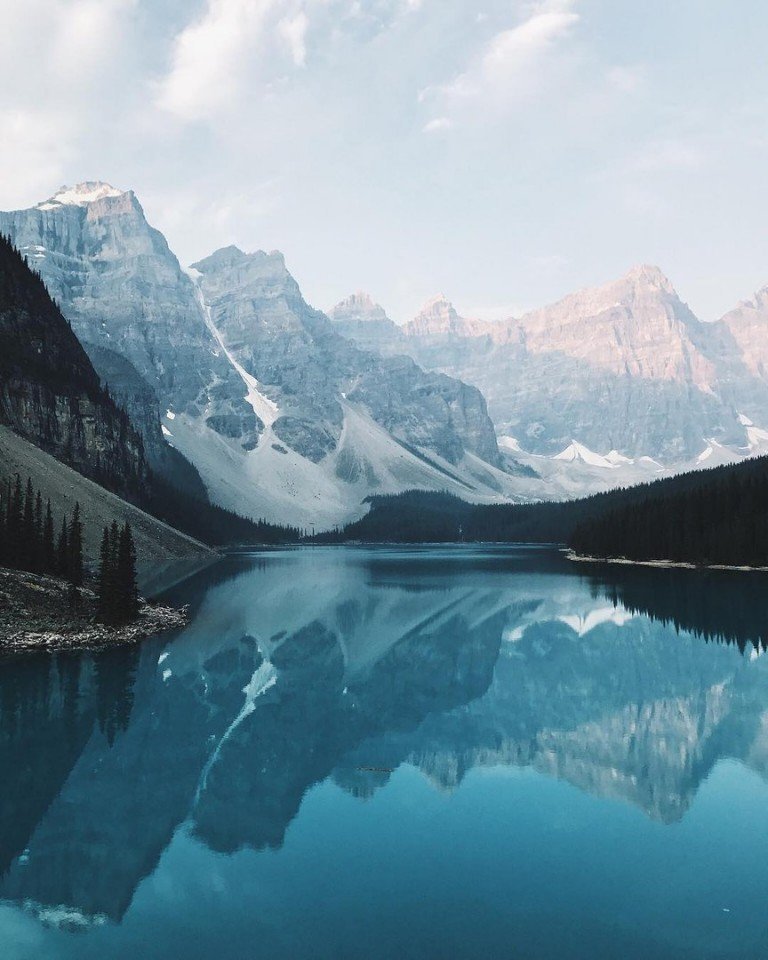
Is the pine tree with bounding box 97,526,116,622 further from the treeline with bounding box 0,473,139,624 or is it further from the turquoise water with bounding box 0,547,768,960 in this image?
the turquoise water with bounding box 0,547,768,960

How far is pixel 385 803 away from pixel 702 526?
378 feet

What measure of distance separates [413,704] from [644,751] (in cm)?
1279

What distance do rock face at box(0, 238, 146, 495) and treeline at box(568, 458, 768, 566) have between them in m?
108

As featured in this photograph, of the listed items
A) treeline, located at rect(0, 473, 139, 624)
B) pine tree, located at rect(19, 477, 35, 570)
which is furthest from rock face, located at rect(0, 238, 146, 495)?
treeline, located at rect(0, 473, 139, 624)

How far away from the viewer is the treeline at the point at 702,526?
117 m

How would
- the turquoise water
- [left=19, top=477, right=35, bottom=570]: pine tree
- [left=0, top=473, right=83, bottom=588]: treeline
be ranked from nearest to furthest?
the turquoise water → [left=0, top=473, right=83, bottom=588]: treeline → [left=19, top=477, right=35, bottom=570]: pine tree

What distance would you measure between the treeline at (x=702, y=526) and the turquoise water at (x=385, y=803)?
224 ft

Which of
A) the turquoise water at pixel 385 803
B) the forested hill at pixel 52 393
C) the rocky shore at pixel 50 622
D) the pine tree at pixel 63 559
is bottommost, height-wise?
the turquoise water at pixel 385 803

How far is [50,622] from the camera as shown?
170 ft

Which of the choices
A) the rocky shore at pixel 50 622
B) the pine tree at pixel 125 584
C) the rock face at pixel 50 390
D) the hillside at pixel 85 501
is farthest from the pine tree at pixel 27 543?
the rock face at pixel 50 390

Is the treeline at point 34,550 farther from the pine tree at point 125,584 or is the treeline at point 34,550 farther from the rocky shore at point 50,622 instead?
the pine tree at point 125,584

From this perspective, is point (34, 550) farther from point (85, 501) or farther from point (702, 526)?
point (702, 526)

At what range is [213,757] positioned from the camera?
29219 millimetres

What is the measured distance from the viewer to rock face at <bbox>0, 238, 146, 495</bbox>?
483 feet
